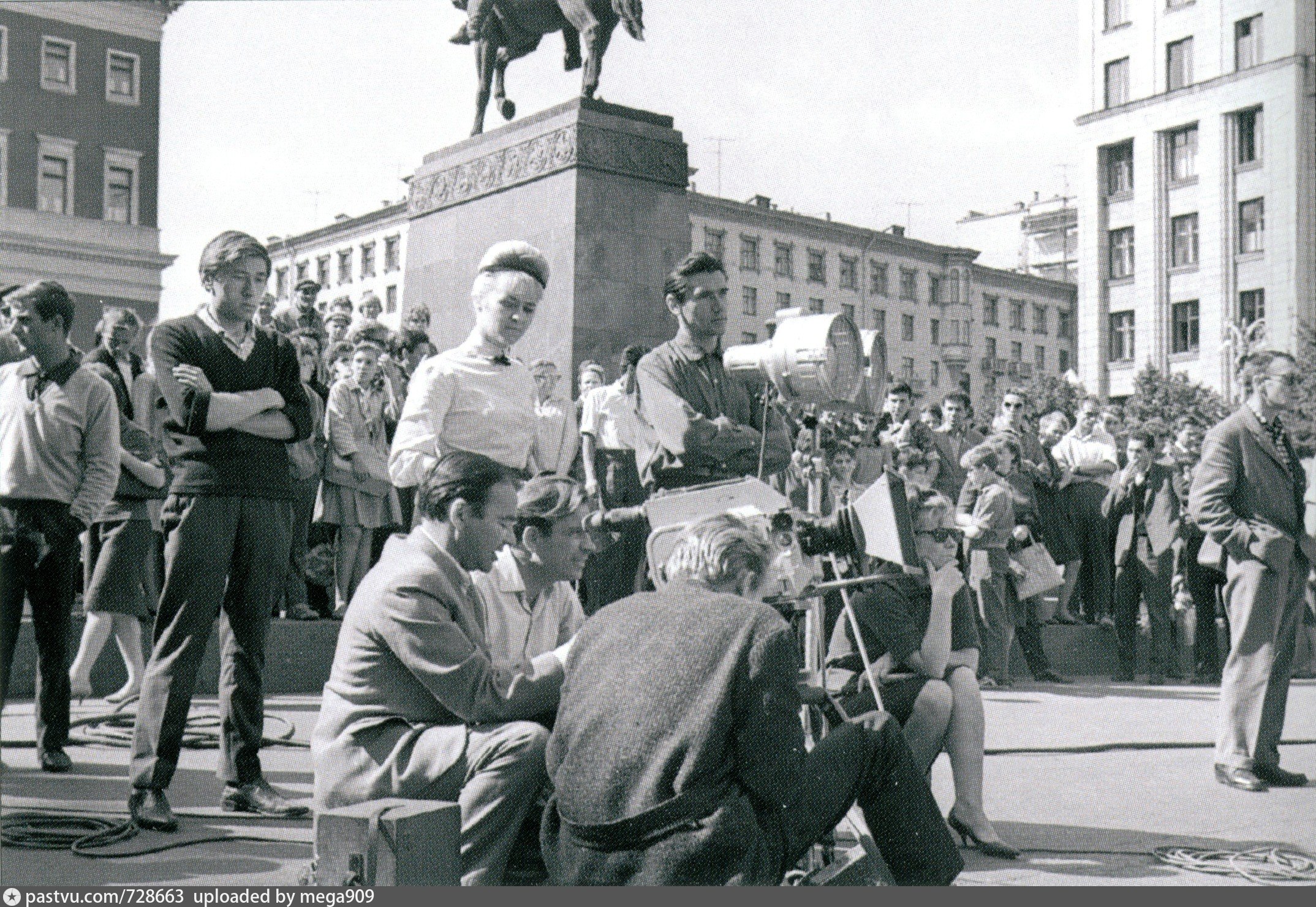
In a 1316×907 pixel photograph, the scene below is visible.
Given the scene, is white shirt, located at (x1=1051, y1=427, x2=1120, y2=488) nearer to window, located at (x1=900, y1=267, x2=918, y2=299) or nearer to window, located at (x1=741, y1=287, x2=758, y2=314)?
window, located at (x1=900, y1=267, x2=918, y2=299)

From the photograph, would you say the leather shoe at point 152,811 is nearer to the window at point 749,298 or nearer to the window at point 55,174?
the window at point 55,174

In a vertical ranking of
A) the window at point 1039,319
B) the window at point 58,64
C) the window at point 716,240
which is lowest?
the window at point 58,64

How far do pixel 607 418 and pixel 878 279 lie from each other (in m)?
34.6

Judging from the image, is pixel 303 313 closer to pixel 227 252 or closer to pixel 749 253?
pixel 227 252

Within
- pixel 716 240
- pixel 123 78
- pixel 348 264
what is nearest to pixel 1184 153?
pixel 123 78

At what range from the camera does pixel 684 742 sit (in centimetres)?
310

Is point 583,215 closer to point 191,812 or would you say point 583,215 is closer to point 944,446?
point 944,446

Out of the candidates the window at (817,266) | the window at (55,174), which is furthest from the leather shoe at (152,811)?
the window at (817,266)

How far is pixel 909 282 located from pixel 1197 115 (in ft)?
106

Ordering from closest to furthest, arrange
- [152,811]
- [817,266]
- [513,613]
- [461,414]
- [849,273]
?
[513,613], [152,811], [461,414], [817,266], [849,273]

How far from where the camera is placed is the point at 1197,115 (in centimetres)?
866

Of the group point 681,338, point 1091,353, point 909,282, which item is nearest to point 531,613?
point 681,338

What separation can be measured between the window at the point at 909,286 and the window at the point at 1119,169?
2953cm

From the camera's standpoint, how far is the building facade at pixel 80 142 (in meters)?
5.18
